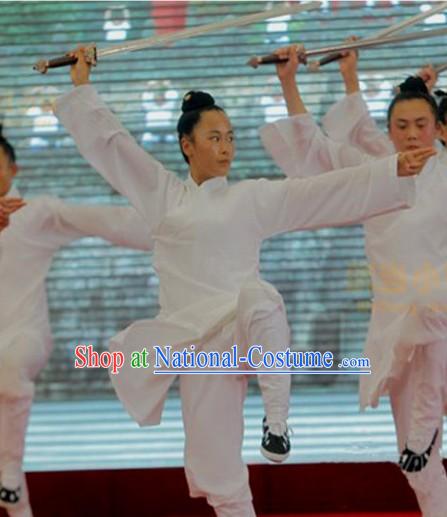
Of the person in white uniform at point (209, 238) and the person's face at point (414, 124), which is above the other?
the person's face at point (414, 124)

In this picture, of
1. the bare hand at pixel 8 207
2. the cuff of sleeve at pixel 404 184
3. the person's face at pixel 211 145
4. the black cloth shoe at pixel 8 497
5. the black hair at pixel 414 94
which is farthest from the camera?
the black cloth shoe at pixel 8 497

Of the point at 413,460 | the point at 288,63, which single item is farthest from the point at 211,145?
the point at 413,460

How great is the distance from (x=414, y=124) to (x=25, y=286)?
4.41 ft

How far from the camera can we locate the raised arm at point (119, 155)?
140 inches

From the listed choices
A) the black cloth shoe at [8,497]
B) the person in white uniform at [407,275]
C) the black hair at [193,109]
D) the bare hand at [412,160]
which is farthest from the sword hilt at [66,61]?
the black cloth shoe at [8,497]

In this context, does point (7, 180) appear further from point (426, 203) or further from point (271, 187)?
point (426, 203)

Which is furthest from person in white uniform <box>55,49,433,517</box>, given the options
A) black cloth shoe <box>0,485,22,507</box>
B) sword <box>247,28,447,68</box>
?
black cloth shoe <box>0,485,22,507</box>

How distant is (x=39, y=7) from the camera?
523cm

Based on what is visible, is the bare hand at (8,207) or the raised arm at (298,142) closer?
the bare hand at (8,207)


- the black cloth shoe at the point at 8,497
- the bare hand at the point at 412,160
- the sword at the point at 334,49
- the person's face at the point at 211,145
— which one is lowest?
the black cloth shoe at the point at 8,497

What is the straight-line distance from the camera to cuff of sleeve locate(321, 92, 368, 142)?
3.88 m

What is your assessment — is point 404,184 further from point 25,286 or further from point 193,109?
point 25,286

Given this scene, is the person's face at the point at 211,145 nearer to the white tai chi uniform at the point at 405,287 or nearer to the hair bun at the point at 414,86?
the white tai chi uniform at the point at 405,287

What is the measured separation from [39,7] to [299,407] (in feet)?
6.49
